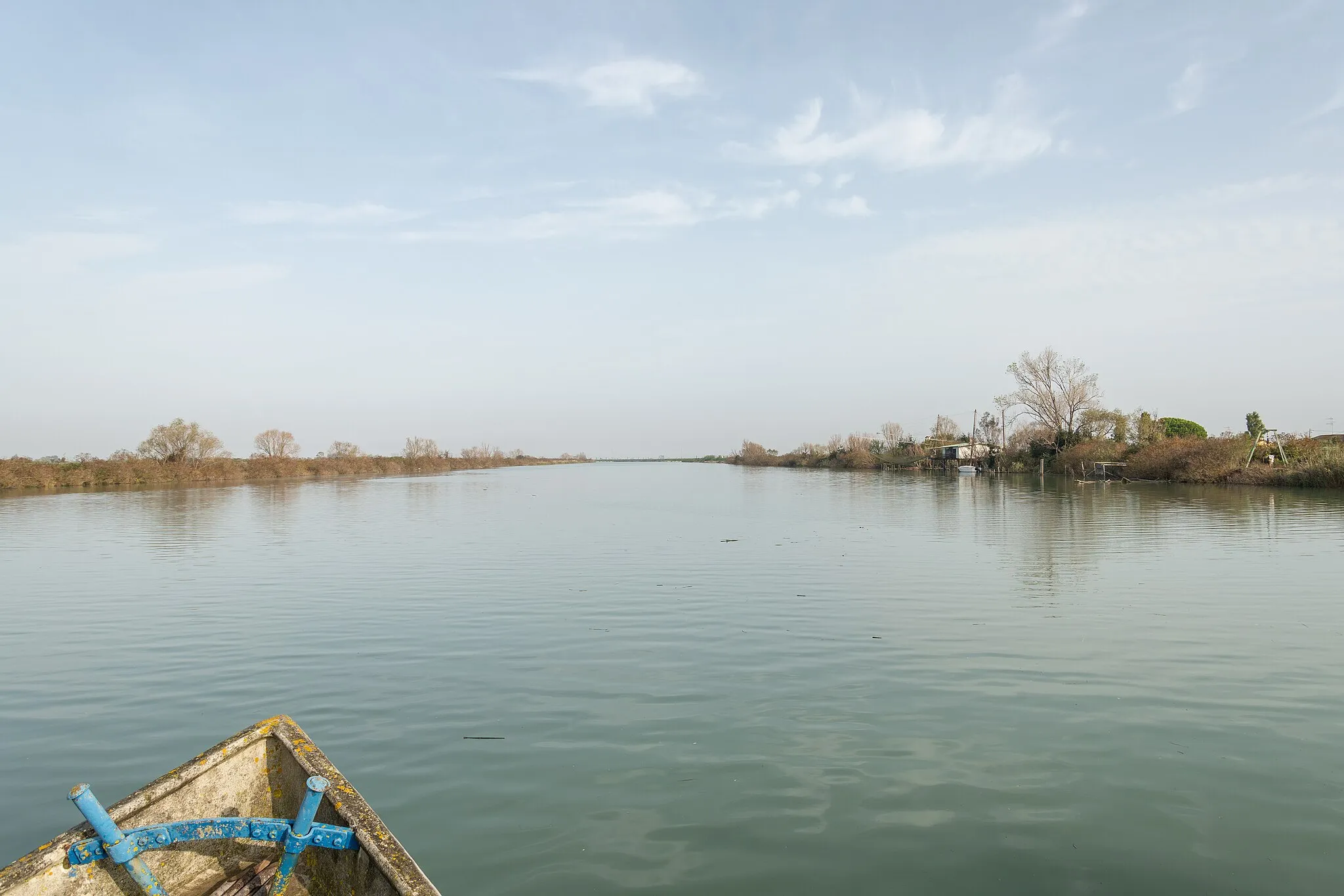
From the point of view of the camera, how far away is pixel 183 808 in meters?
3.82

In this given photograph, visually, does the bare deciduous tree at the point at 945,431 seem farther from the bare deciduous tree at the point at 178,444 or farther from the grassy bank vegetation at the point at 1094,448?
the bare deciduous tree at the point at 178,444

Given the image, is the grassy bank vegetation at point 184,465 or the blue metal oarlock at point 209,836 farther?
the grassy bank vegetation at point 184,465

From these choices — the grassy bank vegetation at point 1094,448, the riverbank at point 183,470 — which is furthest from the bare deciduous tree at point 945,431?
the riverbank at point 183,470

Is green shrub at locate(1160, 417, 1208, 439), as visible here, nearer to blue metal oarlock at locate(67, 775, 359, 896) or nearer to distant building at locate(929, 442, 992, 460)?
distant building at locate(929, 442, 992, 460)

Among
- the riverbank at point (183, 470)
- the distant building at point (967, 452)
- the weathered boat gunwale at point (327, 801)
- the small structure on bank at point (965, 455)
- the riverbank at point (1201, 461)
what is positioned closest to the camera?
the weathered boat gunwale at point (327, 801)

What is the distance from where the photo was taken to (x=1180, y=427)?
58.3m

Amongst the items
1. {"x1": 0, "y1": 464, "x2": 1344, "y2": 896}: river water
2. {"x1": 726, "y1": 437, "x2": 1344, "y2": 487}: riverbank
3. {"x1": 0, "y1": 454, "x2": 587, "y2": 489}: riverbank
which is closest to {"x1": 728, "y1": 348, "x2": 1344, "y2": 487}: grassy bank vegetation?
{"x1": 726, "y1": 437, "x2": 1344, "y2": 487}: riverbank

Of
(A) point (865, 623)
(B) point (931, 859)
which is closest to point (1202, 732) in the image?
(B) point (931, 859)

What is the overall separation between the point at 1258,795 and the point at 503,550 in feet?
52.8

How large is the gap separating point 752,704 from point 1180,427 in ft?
212

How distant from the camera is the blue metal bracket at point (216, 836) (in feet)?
11.1

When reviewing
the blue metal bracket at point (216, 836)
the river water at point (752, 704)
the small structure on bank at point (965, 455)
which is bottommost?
the river water at point (752, 704)

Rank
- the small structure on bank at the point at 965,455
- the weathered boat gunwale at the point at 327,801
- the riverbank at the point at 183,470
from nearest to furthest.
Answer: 1. the weathered boat gunwale at the point at 327,801
2. the riverbank at the point at 183,470
3. the small structure on bank at the point at 965,455

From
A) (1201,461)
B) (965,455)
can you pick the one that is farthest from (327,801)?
(965,455)
